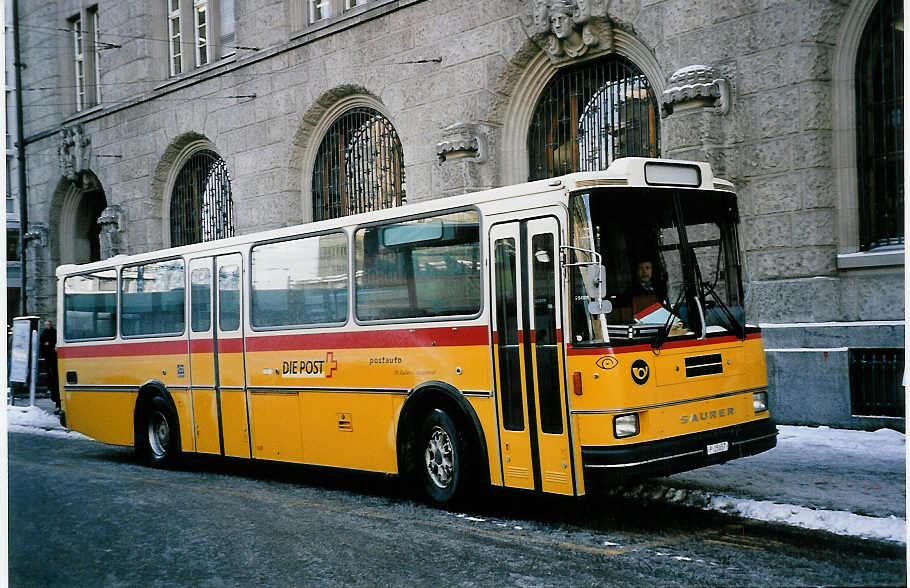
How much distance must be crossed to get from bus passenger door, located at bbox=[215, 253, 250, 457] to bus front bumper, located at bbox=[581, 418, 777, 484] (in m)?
5.18

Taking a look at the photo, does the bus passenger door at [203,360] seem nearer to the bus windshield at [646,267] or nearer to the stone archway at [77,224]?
the bus windshield at [646,267]

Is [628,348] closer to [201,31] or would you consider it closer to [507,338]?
[507,338]

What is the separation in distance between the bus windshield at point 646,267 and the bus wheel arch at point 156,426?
22.6ft

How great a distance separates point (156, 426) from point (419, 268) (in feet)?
18.8

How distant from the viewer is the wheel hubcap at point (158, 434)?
13562 millimetres

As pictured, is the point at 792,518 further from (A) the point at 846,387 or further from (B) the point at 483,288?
(A) the point at 846,387

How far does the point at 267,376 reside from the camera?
11648mm

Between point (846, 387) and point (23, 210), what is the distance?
25.8m

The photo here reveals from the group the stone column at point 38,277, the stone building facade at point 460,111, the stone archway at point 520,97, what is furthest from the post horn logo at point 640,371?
the stone column at point 38,277

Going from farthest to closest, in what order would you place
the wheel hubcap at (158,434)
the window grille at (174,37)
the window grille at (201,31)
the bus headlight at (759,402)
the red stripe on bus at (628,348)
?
the window grille at (174,37) → the window grille at (201,31) → the wheel hubcap at (158,434) → the bus headlight at (759,402) → the red stripe on bus at (628,348)

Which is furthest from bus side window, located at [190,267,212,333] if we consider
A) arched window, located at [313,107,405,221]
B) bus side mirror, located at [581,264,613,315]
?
arched window, located at [313,107,405,221]

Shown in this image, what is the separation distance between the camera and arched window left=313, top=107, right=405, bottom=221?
65.9ft

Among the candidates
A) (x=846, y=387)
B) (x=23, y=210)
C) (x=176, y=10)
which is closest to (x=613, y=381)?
(x=846, y=387)

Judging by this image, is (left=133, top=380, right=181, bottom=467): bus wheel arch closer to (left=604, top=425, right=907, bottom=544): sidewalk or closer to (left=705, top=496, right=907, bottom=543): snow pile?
(left=604, top=425, right=907, bottom=544): sidewalk
